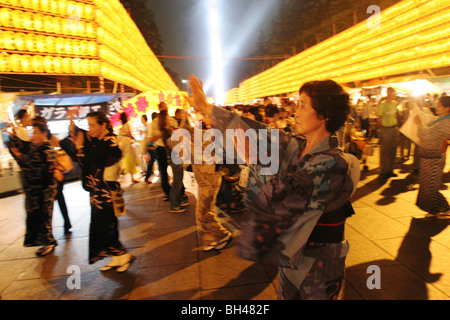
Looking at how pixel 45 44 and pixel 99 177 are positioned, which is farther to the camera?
pixel 45 44

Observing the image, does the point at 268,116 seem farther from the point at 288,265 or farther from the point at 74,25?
the point at 74,25

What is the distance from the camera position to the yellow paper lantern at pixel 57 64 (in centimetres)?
823

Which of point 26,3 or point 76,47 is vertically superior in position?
point 26,3

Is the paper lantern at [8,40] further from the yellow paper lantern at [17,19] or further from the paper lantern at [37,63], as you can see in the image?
the paper lantern at [37,63]

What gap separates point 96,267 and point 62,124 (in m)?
5.66

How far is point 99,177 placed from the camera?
3.03 metres

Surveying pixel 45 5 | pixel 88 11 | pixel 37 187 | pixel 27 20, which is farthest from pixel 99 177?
pixel 88 11

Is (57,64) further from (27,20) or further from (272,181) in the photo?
(272,181)

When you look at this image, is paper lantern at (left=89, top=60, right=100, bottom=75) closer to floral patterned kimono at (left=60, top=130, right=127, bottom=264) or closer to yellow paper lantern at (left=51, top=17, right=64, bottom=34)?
yellow paper lantern at (left=51, top=17, right=64, bottom=34)

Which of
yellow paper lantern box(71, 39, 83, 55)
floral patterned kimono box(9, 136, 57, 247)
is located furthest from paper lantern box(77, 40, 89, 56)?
floral patterned kimono box(9, 136, 57, 247)

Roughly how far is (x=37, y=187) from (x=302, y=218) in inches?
145

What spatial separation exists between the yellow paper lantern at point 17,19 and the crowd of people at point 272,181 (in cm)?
432

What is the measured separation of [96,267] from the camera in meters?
3.24
